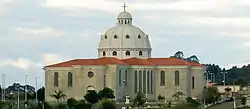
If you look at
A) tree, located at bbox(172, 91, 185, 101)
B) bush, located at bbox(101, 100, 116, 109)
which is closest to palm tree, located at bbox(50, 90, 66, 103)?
tree, located at bbox(172, 91, 185, 101)

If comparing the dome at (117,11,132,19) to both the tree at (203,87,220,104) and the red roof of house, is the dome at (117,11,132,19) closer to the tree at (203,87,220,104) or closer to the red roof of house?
the red roof of house

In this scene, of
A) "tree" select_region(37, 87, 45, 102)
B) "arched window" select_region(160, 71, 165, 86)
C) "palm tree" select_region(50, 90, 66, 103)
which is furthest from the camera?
"tree" select_region(37, 87, 45, 102)

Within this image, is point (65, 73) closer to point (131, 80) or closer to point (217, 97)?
point (131, 80)

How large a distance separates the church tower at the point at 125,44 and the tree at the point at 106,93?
15.1 metres

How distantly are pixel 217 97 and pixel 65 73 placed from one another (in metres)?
23.0

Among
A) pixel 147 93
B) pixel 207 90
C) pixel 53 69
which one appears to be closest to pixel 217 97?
pixel 207 90

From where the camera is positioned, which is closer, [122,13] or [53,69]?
[53,69]

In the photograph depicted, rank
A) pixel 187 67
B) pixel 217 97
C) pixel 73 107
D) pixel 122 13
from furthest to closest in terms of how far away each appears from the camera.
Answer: pixel 122 13, pixel 187 67, pixel 217 97, pixel 73 107

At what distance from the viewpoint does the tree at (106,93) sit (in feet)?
408

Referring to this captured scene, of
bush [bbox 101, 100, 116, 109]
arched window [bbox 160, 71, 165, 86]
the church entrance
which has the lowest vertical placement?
bush [bbox 101, 100, 116, 109]

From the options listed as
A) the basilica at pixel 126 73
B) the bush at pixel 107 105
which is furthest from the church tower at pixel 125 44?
the bush at pixel 107 105

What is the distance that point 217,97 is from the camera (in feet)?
413

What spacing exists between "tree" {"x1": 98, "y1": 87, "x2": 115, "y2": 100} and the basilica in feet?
14.8

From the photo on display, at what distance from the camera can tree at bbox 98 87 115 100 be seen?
124 meters
